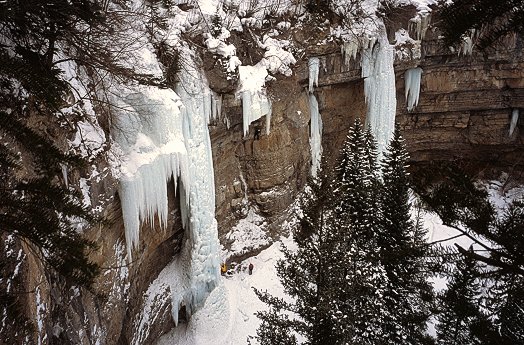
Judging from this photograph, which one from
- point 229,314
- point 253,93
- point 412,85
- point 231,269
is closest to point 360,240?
point 229,314

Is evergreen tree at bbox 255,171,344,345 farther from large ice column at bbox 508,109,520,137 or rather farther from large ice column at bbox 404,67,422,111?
large ice column at bbox 508,109,520,137

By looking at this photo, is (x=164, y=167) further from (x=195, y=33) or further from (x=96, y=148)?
(x=195, y=33)

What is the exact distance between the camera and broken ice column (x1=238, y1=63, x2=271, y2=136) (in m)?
12.3

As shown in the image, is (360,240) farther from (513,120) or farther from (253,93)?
(513,120)

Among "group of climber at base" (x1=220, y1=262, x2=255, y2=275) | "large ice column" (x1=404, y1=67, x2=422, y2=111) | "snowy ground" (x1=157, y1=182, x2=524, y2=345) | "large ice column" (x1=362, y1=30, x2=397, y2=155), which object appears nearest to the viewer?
"snowy ground" (x1=157, y1=182, x2=524, y2=345)

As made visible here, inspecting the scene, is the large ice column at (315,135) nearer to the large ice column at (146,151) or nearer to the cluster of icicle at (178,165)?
the cluster of icicle at (178,165)

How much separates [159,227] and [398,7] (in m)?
13.2

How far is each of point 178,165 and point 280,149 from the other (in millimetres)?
6075

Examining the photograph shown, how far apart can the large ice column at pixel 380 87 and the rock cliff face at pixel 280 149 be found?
62 centimetres

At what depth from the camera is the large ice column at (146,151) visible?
7.67 metres

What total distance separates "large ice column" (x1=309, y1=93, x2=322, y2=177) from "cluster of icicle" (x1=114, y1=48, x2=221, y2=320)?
5.80 meters

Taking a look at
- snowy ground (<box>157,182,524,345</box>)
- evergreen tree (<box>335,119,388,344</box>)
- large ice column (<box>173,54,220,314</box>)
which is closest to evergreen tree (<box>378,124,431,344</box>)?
evergreen tree (<box>335,119,388,344</box>)

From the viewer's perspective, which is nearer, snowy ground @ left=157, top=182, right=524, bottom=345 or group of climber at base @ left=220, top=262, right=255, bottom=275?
snowy ground @ left=157, top=182, right=524, bottom=345

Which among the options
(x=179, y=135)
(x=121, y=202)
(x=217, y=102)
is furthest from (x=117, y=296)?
(x=217, y=102)
